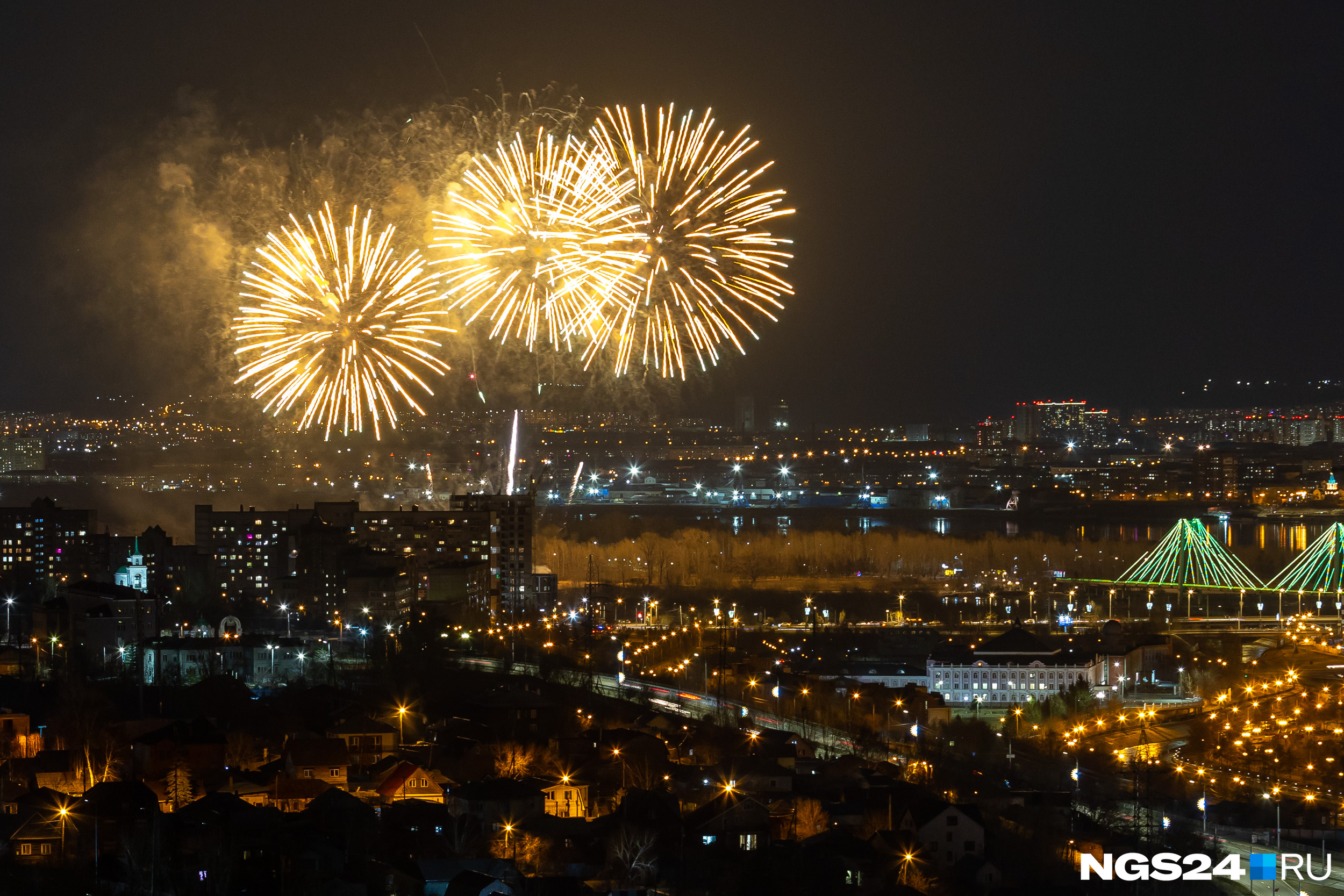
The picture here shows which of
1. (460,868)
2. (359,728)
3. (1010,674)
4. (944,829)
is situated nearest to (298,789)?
(359,728)

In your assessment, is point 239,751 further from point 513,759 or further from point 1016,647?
point 1016,647

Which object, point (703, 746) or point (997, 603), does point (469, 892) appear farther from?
point (997, 603)

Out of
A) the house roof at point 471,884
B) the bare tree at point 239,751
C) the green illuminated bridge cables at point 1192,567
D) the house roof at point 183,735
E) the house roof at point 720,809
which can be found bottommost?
the house roof at point 471,884

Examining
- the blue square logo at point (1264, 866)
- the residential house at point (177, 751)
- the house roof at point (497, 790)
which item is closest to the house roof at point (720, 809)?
the house roof at point (497, 790)

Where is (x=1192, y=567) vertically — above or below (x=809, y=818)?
above

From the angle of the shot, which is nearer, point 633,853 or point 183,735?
point 633,853
